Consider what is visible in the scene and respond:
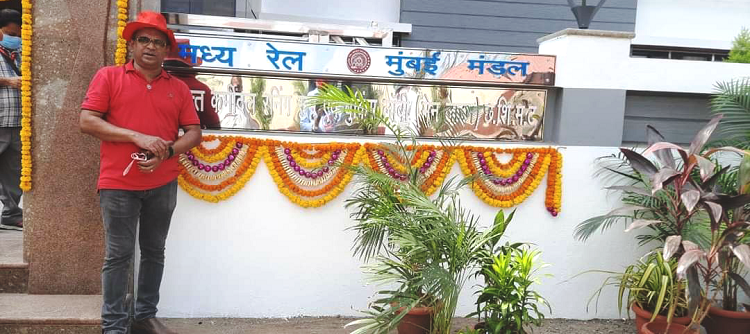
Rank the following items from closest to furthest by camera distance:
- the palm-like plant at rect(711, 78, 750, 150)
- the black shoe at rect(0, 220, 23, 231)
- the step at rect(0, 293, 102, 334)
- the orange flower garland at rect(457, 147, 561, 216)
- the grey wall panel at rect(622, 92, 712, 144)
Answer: the step at rect(0, 293, 102, 334) < the palm-like plant at rect(711, 78, 750, 150) < the orange flower garland at rect(457, 147, 561, 216) < the grey wall panel at rect(622, 92, 712, 144) < the black shoe at rect(0, 220, 23, 231)

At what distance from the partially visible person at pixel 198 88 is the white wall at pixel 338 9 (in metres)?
4.10

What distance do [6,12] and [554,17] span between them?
6.21 meters

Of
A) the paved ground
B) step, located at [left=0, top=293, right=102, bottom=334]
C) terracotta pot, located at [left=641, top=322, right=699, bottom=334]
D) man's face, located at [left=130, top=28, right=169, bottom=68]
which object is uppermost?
man's face, located at [left=130, top=28, right=169, bottom=68]

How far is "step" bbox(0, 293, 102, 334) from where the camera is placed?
139 inches

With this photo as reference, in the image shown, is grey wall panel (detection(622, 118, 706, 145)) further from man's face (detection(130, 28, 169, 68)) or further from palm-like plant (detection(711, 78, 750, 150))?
man's face (detection(130, 28, 169, 68))

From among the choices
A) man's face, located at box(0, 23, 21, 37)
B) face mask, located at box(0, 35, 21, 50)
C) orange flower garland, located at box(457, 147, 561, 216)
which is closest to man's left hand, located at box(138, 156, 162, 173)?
orange flower garland, located at box(457, 147, 561, 216)

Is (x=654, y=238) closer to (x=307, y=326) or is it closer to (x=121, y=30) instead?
(x=307, y=326)

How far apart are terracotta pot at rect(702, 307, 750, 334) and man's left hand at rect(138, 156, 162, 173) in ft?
11.5

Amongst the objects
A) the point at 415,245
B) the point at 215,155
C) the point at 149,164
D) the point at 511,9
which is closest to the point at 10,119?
the point at 215,155

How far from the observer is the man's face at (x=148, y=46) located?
11.2 feet

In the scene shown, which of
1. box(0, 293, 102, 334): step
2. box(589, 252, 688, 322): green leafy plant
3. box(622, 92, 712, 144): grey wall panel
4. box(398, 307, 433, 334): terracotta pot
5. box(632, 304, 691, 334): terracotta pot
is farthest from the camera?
box(622, 92, 712, 144): grey wall panel

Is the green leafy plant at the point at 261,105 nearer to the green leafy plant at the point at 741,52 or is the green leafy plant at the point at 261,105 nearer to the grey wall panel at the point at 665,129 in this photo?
the grey wall panel at the point at 665,129

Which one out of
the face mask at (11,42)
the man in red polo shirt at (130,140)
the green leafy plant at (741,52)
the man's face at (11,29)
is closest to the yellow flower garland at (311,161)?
the man in red polo shirt at (130,140)

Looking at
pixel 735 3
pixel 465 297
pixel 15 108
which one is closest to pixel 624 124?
pixel 465 297
